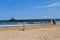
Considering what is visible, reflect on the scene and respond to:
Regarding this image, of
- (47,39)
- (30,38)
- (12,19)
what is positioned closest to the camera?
(47,39)

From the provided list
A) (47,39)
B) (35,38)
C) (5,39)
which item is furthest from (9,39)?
(47,39)

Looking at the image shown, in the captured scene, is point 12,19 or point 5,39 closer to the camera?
point 5,39

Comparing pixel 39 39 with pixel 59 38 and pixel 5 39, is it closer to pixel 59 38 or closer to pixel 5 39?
pixel 59 38

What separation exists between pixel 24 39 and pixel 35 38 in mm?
842

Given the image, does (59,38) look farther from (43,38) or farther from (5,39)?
(5,39)

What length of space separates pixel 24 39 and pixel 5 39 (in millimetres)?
1436

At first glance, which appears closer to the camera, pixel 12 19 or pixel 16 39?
pixel 16 39

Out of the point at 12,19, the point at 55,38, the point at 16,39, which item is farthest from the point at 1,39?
the point at 12,19

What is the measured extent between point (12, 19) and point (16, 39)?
224 ft

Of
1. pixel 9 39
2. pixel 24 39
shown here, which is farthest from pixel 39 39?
pixel 9 39

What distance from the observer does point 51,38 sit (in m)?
12.2

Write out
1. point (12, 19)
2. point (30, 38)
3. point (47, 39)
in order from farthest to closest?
point (12, 19)
point (30, 38)
point (47, 39)

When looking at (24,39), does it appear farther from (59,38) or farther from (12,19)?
(12,19)

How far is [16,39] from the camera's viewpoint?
40.6 feet
